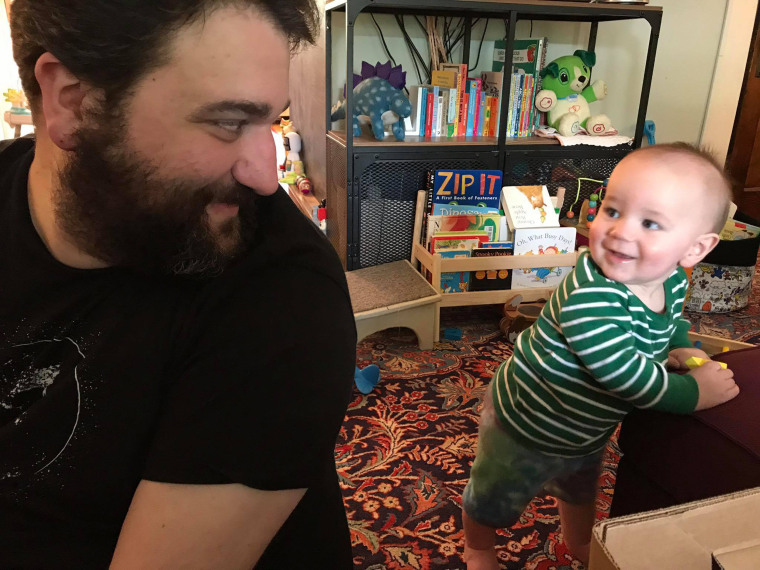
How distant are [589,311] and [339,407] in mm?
492

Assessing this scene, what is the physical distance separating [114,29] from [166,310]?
11.4 inches

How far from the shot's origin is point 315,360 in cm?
63

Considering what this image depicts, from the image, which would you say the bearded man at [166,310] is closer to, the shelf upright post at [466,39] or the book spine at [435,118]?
the book spine at [435,118]

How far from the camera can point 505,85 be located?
2.32 metres

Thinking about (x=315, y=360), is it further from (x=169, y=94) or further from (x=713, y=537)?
(x=713, y=537)

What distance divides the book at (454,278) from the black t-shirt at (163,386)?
5.26 feet

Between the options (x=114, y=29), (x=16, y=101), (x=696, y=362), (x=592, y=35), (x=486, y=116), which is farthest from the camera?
(x=16, y=101)

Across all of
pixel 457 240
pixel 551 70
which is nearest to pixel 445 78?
pixel 551 70

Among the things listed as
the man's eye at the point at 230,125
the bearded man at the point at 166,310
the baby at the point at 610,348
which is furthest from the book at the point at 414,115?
the man's eye at the point at 230,125

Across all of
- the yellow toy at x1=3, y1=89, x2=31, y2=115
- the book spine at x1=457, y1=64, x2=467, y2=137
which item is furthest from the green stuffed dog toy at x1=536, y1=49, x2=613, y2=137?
the yellow toy at x1=3, y1=89, x2=31, y2=115

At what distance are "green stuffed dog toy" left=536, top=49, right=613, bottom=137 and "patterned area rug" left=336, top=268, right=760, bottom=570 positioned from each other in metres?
0.93

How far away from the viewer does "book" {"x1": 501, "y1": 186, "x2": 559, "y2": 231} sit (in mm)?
2357

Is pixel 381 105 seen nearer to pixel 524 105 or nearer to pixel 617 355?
pixel 524 105

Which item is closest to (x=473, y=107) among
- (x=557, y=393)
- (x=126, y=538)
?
(x=557, y=393)
